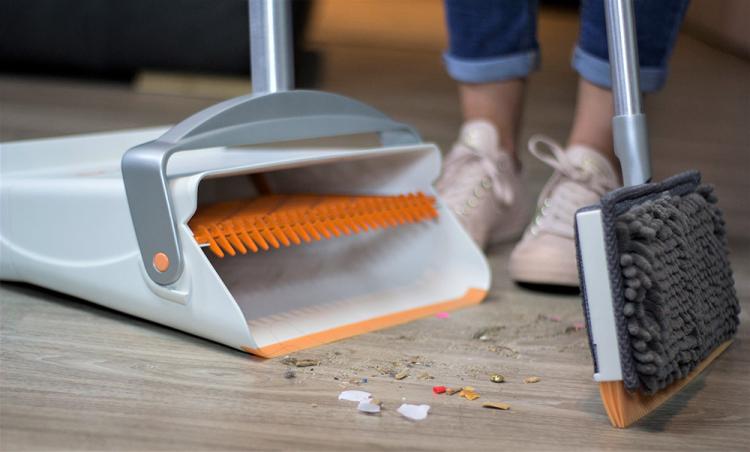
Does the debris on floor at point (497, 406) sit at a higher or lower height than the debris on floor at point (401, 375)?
A: higher

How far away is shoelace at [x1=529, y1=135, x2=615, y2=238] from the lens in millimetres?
865

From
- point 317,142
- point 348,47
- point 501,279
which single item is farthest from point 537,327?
point 348,47

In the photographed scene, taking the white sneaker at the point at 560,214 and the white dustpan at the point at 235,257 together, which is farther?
the white sneaker at the point at 560,214

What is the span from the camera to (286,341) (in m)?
0.67

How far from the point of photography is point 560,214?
87 centimetres

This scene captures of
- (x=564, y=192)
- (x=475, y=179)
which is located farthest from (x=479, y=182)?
(x=564, y=192)

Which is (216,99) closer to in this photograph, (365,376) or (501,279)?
(501,279)

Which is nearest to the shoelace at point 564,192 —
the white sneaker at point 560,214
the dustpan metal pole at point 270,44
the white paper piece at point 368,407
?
the white sneaker at point 560,214

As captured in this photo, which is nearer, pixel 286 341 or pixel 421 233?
pixel 286 341

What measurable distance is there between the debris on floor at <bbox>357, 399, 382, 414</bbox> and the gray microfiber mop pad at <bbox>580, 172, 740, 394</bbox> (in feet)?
0.47

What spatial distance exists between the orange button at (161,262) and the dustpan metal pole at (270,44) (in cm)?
17

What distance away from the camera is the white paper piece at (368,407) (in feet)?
1.84

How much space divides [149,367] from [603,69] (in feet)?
1.65

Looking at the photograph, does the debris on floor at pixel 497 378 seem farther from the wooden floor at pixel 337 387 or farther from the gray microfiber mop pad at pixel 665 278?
the gray microfiber mop pad at pixel 665 278
